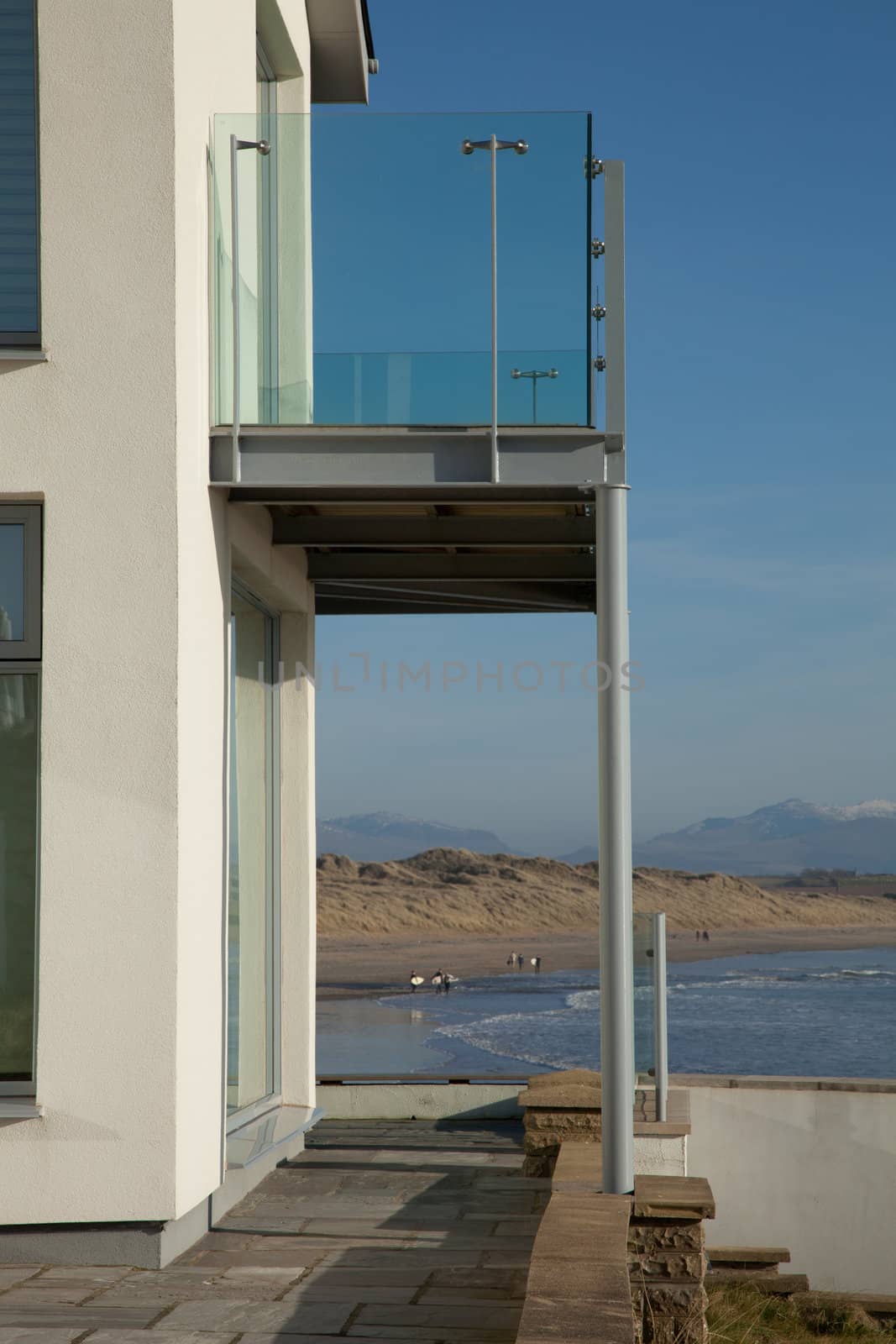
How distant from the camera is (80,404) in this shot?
242 inches

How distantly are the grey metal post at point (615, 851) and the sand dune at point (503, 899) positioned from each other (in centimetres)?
5728

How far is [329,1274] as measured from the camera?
5.84 metres

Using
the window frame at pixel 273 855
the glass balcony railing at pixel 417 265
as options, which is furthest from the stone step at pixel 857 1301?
the glass balcony railing at pixel 417 265

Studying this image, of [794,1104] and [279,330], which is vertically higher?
[279,330]

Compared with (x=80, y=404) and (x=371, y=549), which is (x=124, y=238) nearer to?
(x=80, y=404)

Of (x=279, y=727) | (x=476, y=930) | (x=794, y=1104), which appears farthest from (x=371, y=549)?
(x=476, y=930)

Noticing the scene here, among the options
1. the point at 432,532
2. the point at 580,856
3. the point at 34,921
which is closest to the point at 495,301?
the point at 432,532

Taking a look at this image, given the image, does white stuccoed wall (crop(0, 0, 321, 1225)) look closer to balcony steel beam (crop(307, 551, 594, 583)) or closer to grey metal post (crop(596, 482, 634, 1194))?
grey metal post (crop(596, 482, 634, 1194))

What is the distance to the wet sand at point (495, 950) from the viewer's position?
5512 cm

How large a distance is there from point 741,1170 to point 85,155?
25.2ft

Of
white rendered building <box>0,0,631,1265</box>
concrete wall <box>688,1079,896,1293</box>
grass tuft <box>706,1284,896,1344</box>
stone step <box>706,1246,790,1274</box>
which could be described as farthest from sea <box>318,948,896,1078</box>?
white rendered building <box>0,0,631,1265</box>

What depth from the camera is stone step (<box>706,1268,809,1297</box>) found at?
30.2 feet

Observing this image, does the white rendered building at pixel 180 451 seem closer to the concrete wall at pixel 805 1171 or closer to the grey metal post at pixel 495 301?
the grey metal post at pixel 495 301

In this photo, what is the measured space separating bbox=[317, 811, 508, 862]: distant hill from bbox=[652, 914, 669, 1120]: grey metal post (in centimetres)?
5953
